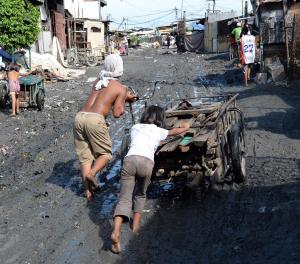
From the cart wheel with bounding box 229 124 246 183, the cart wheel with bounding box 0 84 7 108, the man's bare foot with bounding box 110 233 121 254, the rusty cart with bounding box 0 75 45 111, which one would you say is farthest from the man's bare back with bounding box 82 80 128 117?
the cart wheel with bounding box 0 84 7 108

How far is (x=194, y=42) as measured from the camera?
5012 centimetres

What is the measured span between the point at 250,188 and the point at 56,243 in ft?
8.91

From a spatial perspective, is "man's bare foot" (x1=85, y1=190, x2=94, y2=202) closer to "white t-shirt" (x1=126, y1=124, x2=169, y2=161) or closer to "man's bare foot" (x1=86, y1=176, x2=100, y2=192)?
"man's bare foot" (x1=86, y1=176, x2=100, y2=192)

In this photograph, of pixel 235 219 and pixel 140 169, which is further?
pixel 235 219

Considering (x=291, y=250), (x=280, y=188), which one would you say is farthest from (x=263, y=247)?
(x=280, y=188)

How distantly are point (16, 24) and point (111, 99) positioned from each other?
49.6 ft

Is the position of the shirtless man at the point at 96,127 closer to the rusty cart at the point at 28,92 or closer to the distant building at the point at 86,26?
the rusty cart at the point at 28,92

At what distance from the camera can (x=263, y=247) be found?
485 cm

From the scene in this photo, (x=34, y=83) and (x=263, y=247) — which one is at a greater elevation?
(x=34, y=83)

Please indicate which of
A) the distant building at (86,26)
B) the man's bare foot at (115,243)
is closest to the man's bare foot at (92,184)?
the man's bare foot at (115,243)

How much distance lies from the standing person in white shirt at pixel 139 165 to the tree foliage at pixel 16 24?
51.8ft

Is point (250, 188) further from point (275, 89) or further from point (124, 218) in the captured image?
point (275, 89)

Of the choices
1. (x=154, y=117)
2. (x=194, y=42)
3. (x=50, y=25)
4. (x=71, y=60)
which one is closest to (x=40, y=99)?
(x=154, y=117)

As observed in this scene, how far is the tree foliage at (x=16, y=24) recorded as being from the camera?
65.0ft
